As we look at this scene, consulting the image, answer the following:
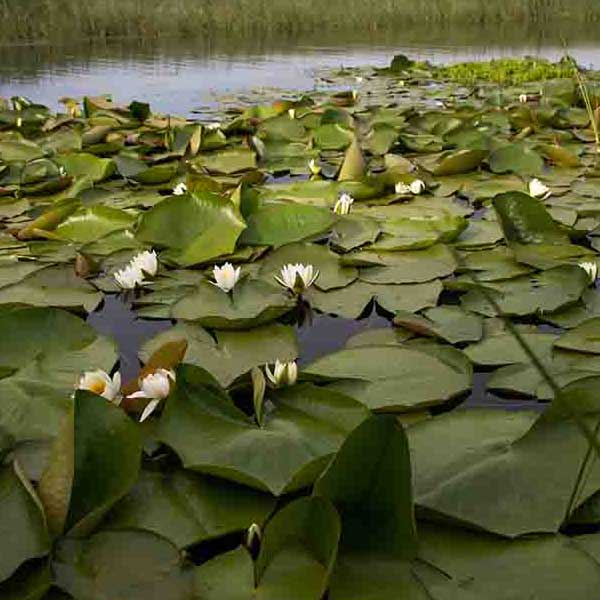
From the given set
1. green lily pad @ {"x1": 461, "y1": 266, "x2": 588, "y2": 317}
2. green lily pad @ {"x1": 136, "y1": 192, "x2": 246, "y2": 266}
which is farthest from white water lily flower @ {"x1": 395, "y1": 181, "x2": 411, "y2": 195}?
green lily pad @ {"x1": 461, "y1": 266, "x2": 588, "y2": 317}

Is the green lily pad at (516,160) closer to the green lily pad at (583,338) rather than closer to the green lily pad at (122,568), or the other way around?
the green lily pad at (583,338)

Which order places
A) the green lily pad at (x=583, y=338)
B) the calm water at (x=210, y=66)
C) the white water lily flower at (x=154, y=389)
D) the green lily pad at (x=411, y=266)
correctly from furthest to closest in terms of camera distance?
the green lily pad at (x=411, y=266), the calm water at (x=210, y=66), the green lily pad at (x=583, y=338), the white water lily flower at (x=154, y=389)

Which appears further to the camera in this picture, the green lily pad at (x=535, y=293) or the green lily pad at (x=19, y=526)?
the green lily pad at (x=535, y=293)

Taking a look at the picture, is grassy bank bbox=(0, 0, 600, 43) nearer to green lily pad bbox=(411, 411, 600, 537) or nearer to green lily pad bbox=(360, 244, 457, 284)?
green lily pad bbox=(360, 244, 457, 284)

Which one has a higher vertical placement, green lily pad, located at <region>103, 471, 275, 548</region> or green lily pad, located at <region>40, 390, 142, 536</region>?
green lily pad, located at <region>40, 390, 142, 536</region>

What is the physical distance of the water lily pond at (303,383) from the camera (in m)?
0.74

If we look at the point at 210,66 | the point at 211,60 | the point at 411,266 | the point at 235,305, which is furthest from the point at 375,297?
the point at 211,60

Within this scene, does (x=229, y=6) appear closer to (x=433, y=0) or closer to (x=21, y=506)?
(x=433, y=0)

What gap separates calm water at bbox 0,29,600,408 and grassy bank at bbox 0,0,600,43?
19.3 inches

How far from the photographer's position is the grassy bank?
8492 millimetres

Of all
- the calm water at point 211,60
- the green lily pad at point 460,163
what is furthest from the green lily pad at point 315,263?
the calm water at point 211,60

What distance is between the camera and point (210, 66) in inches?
263

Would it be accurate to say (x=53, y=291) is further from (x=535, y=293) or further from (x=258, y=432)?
(x=535, y=293)

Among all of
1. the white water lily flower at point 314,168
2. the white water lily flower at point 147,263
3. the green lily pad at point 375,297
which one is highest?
the white water lily flower at point 314,168
